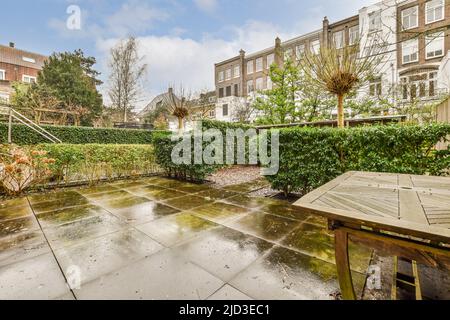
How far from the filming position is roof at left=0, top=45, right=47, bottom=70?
2464 centimetres

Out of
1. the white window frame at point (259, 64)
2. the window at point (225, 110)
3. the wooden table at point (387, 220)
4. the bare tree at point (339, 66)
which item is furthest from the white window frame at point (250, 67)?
the wooden table at point (387, 220)

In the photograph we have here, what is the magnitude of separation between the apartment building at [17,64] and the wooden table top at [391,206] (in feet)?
104

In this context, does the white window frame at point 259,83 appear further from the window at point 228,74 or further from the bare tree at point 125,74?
the bare tree at point 125,74

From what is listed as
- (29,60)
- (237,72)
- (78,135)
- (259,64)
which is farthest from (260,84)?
(29,60)

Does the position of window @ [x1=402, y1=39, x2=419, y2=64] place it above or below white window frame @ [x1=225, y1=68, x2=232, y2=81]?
below

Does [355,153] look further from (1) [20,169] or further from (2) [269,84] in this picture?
(2) [269,84]

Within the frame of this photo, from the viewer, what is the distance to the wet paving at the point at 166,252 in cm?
176

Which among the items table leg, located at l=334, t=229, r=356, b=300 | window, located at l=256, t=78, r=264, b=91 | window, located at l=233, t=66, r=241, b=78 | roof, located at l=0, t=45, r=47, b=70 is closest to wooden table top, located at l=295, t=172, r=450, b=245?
table leg, located at l=334, t=229, r=356, b=300

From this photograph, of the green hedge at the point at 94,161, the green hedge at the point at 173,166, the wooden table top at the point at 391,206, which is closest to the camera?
the wooden table top at the point at 391,206

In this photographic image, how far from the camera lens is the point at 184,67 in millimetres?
17672

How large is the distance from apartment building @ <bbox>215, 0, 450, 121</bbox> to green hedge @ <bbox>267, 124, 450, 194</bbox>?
71.6 inches

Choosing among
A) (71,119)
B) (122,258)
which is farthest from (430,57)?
(71,119)

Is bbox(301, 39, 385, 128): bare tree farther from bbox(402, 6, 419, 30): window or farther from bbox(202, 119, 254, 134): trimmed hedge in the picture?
bbox(402, 6, 419, 30): window
